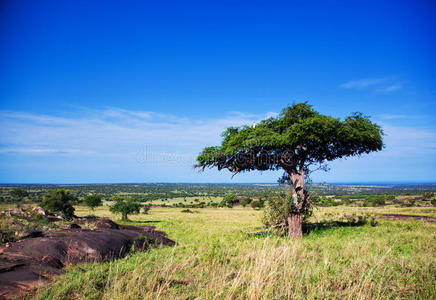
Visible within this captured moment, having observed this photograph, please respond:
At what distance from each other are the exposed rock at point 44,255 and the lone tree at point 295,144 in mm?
6748

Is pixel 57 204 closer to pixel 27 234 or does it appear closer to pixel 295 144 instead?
pixel 27 234

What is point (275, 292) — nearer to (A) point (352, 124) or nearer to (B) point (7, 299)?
(B) point (7, 299)

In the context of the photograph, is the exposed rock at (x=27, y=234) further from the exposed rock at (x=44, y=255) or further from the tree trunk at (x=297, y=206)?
the tree trunk at (x=297, y=206)

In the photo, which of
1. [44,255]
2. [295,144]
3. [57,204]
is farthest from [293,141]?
[57,204]

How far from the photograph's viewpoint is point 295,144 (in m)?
13.9

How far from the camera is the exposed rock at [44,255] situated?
561cm

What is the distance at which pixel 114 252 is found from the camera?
10453 mm

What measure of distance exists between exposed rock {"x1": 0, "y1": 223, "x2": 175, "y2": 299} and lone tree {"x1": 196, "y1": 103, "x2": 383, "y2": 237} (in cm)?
675

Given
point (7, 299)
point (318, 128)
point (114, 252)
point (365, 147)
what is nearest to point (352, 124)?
point (365, 147)

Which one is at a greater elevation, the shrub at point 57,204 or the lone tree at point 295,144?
the lone tree at point 295,144

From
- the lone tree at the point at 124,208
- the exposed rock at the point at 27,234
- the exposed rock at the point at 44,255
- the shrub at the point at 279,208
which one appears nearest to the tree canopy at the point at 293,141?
the shrub at the point at 279,208

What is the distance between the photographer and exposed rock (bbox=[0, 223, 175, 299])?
18.4 ft

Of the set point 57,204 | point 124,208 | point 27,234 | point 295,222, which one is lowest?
point 124,208

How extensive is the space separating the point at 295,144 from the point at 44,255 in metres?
12.2
